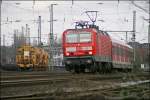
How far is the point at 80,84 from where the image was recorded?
17.6 m

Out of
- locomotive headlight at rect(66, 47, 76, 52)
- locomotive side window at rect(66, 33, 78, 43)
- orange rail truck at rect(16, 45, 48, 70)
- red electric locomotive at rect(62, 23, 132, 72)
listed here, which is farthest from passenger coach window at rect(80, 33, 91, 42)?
orange rail truck at rect(16, 45, 48, 70)

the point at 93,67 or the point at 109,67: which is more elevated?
the point at 93,67

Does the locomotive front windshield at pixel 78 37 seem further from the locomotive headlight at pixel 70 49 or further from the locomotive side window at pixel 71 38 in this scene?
the locomotive headlight at pixel 70 49

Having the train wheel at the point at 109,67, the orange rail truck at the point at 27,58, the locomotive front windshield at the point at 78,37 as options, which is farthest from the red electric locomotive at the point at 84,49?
the orange rail truck at the point at 27,58

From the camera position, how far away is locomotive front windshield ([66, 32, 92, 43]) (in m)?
29.2

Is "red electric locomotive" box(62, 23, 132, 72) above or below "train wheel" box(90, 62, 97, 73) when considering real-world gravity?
above

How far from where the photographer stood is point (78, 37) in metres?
29.4

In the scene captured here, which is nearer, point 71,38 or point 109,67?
point 71,38

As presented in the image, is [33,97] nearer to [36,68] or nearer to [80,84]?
[80,84]

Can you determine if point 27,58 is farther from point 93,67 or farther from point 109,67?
point 93,67

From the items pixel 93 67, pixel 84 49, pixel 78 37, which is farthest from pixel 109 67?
pixel 78 37

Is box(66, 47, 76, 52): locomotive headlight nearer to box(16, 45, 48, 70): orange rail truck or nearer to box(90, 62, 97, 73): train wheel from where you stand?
box(90, 62, 97, 73): train wheel

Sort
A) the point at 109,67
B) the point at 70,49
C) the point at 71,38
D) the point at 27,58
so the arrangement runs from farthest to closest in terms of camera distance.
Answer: the point at 27,58, the point at 109,67, the point at 71,38, the point at 70,49

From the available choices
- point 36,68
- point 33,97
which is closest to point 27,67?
point 36,68
